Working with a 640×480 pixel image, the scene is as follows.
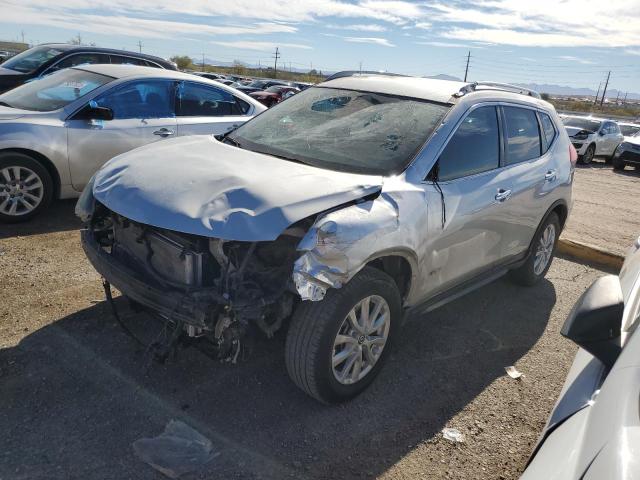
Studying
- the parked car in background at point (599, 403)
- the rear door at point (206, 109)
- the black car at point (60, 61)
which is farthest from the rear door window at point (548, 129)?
the black car at point (60, 61)

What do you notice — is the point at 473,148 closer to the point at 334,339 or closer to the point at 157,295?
the point at 334,339

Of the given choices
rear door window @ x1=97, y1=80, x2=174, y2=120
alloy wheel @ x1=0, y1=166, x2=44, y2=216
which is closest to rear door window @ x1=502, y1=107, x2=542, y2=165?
rear door window @ x1=97, y1=80, x2=174, y2=120

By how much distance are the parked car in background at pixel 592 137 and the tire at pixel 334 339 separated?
16.5m

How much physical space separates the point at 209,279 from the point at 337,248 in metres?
0.74

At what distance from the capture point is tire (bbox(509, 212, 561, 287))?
5.00 metres

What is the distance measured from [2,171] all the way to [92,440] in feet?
12.1

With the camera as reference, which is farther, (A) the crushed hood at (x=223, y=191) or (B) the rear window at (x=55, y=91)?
(B) the rear window at (x=55, y=91)

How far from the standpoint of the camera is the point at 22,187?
5.53m

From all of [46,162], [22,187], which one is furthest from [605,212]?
[22,187]

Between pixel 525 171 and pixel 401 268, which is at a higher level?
pixel 525 171

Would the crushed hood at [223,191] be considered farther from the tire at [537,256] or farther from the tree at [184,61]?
the tree at [184,61]

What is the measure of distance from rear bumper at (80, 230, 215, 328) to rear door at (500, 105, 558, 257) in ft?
8.17

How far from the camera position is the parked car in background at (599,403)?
60.0 inches

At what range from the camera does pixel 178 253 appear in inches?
116
